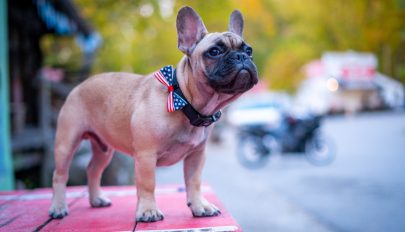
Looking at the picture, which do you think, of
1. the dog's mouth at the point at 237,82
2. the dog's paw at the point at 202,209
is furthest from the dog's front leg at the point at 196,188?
the dog's mouth at the point at 237,82

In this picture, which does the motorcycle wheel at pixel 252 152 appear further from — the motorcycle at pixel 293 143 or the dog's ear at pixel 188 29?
the dog's ear at pixel 188 29

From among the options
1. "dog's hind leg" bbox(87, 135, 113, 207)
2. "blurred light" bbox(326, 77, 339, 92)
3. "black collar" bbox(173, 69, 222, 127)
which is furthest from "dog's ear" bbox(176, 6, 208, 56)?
"blurred light" bbox(326, 77, 339, 92)

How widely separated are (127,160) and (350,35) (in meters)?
6.31

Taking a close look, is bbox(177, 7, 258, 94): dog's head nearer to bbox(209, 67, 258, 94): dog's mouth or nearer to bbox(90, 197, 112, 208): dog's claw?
bbox(209, 67, 258, 94): dog's mouth

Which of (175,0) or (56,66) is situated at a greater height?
(175,0)

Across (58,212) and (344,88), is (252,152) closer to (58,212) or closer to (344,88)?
(58,212)

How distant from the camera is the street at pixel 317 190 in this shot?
602 cm

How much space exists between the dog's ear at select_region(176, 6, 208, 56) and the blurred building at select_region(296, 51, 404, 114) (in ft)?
99.4

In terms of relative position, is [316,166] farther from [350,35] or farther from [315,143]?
[350,35]

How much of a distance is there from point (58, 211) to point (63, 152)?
1.24 ft

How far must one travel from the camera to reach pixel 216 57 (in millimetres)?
2201

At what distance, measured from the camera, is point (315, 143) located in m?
12.1

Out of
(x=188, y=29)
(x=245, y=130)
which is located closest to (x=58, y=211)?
(x=188, y=29)

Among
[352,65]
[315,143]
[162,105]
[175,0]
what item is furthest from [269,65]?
[162,105]
